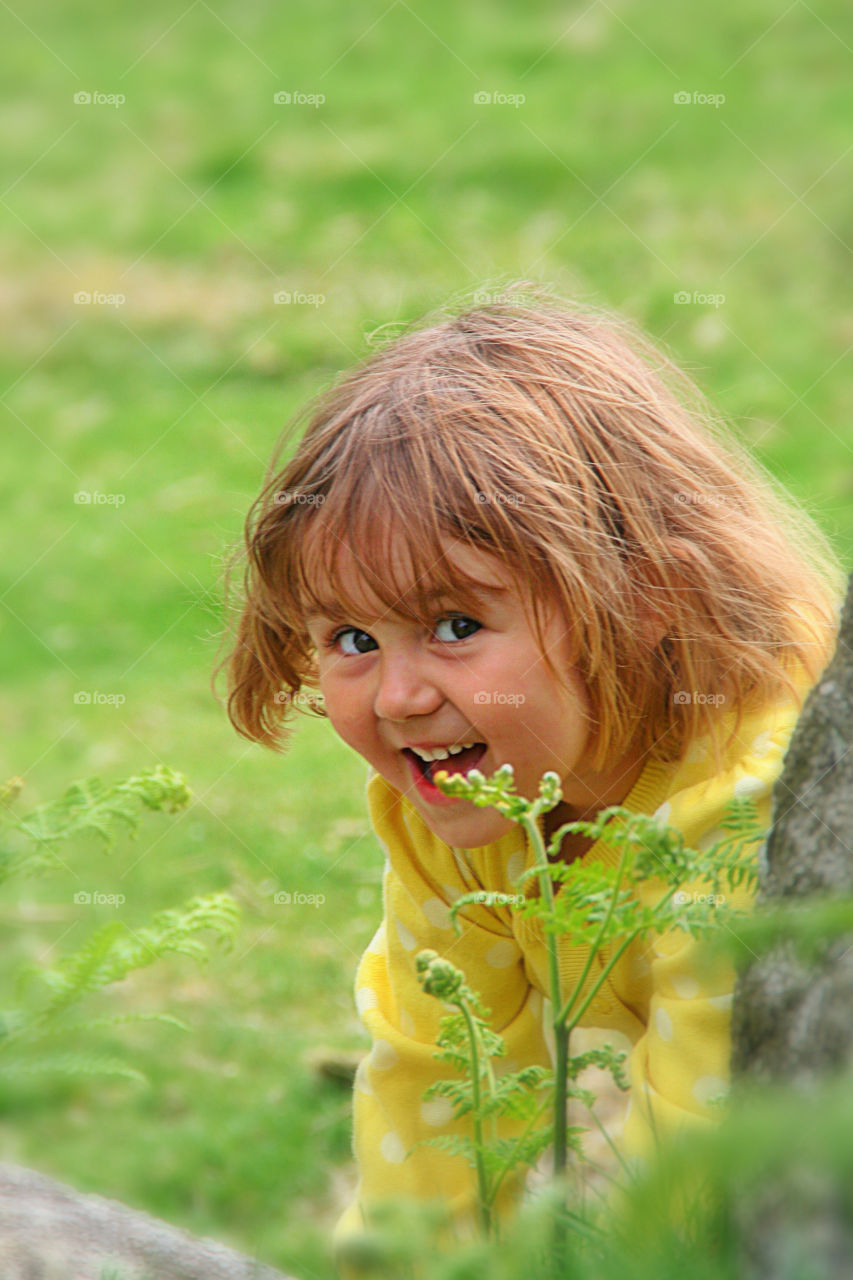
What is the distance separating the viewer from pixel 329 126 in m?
8.94

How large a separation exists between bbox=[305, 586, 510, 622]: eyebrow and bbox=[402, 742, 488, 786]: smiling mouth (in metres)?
0.23

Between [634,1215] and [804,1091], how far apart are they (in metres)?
0.28

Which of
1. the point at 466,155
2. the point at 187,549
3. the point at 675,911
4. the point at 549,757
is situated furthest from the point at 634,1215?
the point at 466,155

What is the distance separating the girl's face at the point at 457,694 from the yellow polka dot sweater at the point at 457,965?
23cm

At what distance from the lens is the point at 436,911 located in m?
2.43

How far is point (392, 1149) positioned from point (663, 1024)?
75 cm

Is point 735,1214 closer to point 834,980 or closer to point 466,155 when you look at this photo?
point 834,980

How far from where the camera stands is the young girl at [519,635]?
201cm

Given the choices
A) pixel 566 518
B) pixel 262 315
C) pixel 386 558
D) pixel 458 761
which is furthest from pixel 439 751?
pixel 262 315

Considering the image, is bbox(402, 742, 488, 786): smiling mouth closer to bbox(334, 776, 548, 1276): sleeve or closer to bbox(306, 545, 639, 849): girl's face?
bbox(306, 545, 639, 849): girl's face

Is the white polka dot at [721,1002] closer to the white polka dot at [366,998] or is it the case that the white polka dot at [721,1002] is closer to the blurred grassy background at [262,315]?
the white polka dot at [366,998]

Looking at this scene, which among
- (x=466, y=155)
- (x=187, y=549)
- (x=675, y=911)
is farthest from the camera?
(x=466, y=155)

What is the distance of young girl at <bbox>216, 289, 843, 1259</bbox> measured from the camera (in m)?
2.01

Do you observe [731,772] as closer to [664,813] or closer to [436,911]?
[664,813]
